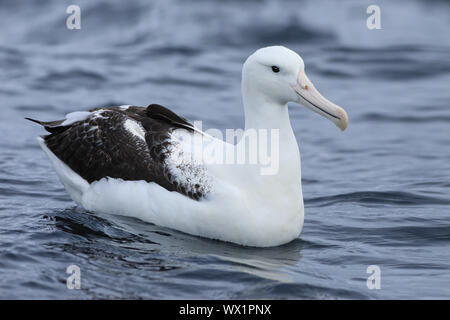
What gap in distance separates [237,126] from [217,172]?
18.9 ft

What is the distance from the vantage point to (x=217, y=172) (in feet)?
26.3

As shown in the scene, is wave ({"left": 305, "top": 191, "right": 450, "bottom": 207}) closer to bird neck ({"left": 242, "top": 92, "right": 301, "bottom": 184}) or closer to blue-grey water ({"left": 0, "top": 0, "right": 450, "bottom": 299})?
blue-grey water ({"left": 0, "top": 0, "right": 450, "bottom": 299})

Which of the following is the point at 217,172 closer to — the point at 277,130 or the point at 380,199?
the point at 277,130

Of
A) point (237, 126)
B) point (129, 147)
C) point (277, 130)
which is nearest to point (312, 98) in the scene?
point (277, 130)

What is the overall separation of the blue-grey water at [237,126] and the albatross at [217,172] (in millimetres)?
200

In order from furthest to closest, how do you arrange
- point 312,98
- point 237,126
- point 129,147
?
1. point 237,126
2. point 129,147
3. point 312,98

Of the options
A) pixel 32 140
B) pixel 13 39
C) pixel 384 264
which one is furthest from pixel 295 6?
pixel 384 264

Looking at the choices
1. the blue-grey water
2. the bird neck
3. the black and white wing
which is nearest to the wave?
the blue-grey water

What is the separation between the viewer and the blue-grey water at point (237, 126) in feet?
23.9

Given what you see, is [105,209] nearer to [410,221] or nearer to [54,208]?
[54,208]

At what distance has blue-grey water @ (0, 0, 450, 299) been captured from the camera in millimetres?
7285

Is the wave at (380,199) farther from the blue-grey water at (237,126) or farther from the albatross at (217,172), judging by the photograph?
the albatross at (217,172)

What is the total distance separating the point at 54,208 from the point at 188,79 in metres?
7.56

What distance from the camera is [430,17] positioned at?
67.5 feet
